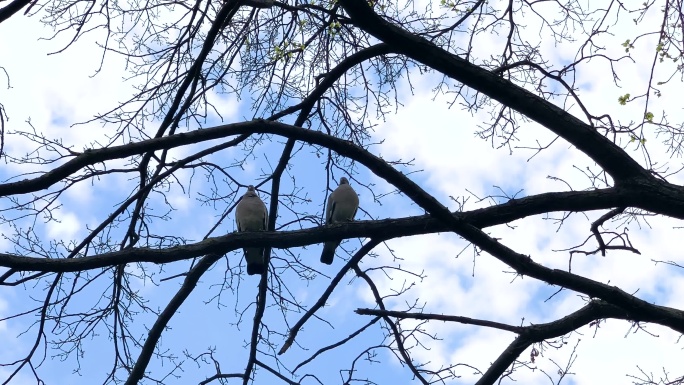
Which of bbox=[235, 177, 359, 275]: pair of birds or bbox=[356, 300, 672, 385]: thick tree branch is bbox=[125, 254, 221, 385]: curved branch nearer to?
bbox=[356, 300, 672, 385]: thick tree branch

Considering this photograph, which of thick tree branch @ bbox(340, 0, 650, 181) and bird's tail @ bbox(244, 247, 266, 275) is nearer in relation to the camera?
thick tree branch @ bbox(340, 0, 650, 181)

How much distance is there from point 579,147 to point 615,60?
2.85 feet

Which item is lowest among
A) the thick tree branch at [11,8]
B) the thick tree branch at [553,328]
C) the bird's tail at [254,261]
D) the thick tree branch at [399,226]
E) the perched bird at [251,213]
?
the thick tree branch at [553,328]

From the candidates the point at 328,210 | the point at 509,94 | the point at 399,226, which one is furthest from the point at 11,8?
the point at 328,210

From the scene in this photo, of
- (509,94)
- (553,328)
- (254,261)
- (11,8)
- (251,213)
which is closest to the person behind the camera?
(11,8)

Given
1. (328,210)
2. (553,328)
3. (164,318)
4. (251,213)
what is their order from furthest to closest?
(328,210) < (251,213) < (164,318) < (553,328)

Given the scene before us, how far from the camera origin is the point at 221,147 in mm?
5543

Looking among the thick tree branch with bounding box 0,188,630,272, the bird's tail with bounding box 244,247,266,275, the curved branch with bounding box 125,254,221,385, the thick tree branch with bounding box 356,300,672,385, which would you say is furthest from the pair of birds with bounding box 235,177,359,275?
the thick tree branch with bounding box 356,300,672,385

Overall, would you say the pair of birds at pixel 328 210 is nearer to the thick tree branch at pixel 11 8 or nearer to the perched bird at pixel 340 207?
the perched bird at pixel 340 207

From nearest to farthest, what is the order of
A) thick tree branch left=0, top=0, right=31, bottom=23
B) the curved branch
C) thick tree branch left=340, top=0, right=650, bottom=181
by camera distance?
1. thick tree branch left=0, top=0, right=31, bottom=23
2. thick tree branch left=340, top=0, right=650, bottom=181
3. the curved branch

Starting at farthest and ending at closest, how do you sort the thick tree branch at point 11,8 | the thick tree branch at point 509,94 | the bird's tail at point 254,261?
the bird's tail at point 254,261
the thick tree branch at point 509,94
the thick tree branch at point 11,8

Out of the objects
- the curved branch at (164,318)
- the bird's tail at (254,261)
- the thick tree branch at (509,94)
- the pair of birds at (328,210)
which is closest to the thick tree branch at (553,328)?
the thick tree branch at (509,94)

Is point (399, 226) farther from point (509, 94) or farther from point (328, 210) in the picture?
point (328, 210)

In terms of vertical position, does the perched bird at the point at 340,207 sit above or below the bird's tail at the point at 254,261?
above
